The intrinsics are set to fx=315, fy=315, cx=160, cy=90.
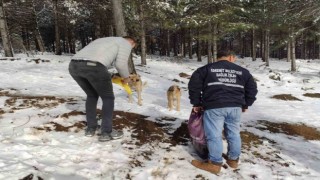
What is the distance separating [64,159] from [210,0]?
20273 mm

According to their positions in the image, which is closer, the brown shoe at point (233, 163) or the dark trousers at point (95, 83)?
the brown shoe at point (233, 163)

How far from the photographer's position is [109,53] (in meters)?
5.36


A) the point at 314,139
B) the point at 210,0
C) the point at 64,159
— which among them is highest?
the point at 210,0

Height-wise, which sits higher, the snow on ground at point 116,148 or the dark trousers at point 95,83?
the dark trousers at point 95,83

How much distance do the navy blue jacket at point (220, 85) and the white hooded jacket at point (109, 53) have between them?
1364 millimetres

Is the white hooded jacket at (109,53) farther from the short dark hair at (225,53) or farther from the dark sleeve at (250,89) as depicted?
the dark sleeve at (250,89)

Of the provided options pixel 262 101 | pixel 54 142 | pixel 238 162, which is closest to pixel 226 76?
pixel 238 162

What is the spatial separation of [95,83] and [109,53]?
563 millimetres

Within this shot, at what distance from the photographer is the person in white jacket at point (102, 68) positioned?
5281 millimetres

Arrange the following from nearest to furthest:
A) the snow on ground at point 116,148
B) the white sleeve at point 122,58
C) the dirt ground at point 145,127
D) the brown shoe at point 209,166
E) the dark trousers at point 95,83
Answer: the snow on ground at point 116,148
the brown shoe at point 209,166
the dark trousers at point 95,83
the white sleeve at point 122,58
the dirt ground at point 145,127

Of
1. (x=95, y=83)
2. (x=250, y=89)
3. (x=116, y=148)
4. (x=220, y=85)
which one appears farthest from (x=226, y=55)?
(x=116, y=148)

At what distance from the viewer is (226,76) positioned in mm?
4719

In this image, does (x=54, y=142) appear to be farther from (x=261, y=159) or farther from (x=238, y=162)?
(x=261, y=159)

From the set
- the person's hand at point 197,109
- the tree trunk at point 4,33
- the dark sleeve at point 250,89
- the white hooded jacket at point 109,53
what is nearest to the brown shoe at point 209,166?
the person's hand at point 197,109
